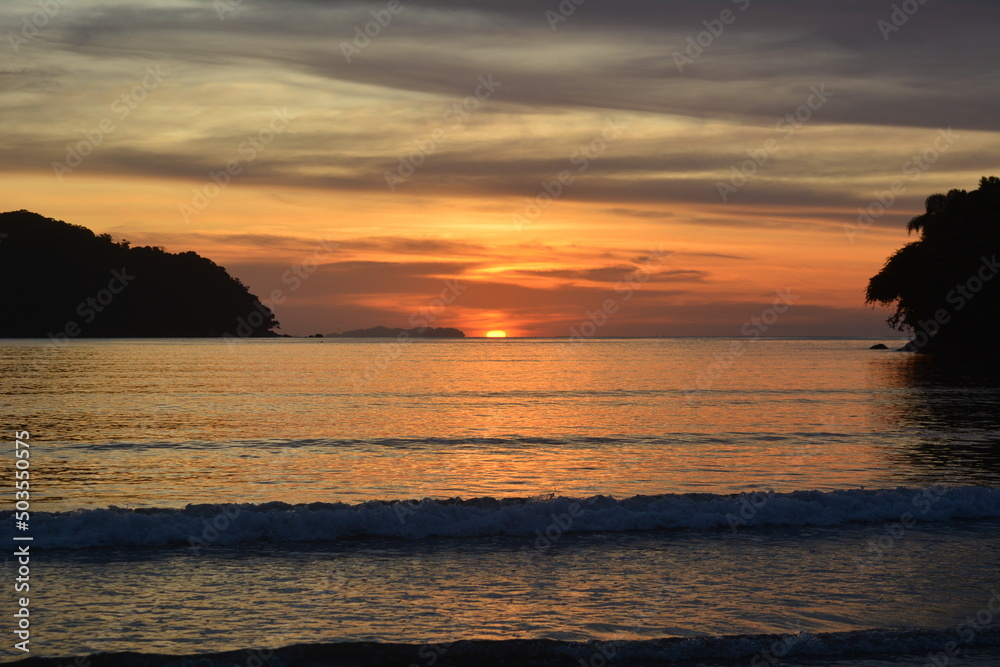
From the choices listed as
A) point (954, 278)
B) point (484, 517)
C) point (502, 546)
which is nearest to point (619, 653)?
point (502, 546)

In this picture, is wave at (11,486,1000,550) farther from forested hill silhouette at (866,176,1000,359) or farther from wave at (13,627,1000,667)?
forested hill silhouette at (866,176,1000,359)

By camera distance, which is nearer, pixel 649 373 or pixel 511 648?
pixel 511 648

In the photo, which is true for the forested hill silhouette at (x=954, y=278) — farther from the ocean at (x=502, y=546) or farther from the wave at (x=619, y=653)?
the wave at (x=619, y=653)

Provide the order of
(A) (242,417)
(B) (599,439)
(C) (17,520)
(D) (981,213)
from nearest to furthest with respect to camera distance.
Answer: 1. (C) (17,520)
2. (B) (599,439)
3. (A) (242,417)
4. (D) (981,213)

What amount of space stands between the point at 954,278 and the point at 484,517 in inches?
3600

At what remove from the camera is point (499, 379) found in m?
76.7

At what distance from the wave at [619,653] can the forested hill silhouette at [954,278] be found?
9116 cm

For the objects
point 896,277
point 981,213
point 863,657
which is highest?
point 981,213

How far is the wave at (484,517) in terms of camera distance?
15477 mm

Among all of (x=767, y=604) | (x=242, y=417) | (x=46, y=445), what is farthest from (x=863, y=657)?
(x=242, y=417)

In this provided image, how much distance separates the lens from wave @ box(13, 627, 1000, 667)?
9.79 m

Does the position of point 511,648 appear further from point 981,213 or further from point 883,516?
point 981,213

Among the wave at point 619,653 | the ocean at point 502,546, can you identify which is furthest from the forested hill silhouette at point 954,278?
the wave at point 619,653

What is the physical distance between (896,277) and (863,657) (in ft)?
335
